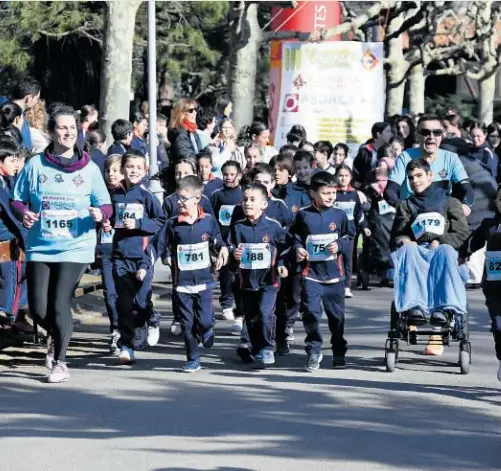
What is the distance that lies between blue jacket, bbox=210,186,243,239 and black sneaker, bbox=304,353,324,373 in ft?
9.73

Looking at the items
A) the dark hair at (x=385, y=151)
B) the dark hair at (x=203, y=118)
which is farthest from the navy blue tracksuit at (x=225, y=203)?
the dark hair at (x=385, y=151)

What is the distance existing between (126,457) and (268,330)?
12.3 ft

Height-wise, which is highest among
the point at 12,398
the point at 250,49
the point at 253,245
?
the point at 250,49

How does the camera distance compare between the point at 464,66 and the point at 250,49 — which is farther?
the point at 464,66

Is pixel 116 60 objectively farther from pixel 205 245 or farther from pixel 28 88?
pixel 205 245

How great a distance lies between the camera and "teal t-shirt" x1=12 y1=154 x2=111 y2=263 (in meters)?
10.8

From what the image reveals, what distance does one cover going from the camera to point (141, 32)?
35219mm

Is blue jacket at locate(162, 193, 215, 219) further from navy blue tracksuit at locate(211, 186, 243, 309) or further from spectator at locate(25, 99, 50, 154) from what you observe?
spectator at locate(25, 99, 50, 154)

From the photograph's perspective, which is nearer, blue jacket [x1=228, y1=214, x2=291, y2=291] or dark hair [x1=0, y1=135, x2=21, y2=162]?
blue jacket [x1=228, y1=214, x2=291, y2=291]

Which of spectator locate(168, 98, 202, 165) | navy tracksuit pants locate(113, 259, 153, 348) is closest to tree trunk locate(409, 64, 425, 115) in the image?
spectator locate(168, 98, 202, 165)

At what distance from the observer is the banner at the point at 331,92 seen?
895 inches

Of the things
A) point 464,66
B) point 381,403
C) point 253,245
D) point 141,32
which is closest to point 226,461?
point 381,403

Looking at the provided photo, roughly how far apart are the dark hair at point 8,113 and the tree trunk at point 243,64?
1264cm

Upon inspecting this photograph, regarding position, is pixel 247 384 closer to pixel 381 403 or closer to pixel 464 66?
pixel 381 403
